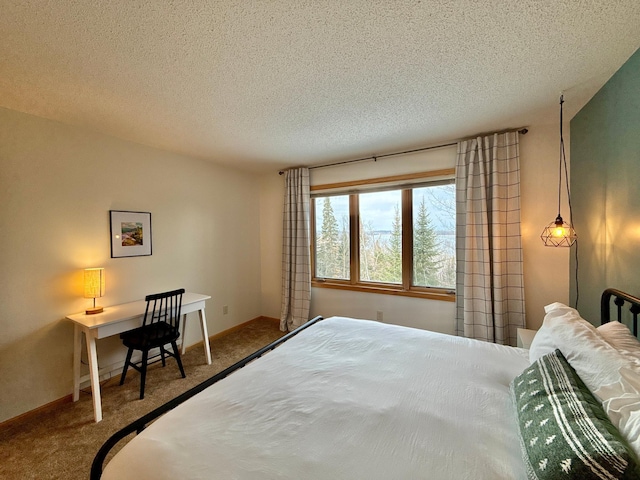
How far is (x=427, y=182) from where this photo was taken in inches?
123

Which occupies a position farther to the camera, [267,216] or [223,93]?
[267,216]

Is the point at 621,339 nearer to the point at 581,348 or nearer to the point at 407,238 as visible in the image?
the point at 581,348

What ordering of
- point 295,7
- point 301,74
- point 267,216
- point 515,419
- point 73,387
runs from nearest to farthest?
point 515,419 → point 295,7 → point 301,74 → point 73,387 → point 267,216

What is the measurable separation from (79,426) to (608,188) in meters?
4.32

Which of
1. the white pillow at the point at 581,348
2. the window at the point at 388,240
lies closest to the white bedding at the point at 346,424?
the white pillow at the point at 581,348

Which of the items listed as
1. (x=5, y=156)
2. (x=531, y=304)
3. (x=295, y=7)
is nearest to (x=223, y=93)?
(x=295, y=7)

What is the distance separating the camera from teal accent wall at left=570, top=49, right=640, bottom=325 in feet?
5.08

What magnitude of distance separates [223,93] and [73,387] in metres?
2.91

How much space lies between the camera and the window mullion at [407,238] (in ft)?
10.8

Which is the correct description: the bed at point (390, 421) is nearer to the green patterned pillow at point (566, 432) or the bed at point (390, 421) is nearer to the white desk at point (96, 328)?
the green patterned pillow at point (566, 432)

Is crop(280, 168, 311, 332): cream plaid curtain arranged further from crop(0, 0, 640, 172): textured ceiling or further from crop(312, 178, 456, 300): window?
crop(0, 0, 640, 172): textured ceiling

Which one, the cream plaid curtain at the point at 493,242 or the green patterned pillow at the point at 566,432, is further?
the cream plaid curtain at the point at 493,242

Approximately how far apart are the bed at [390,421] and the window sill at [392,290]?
4.82 feet

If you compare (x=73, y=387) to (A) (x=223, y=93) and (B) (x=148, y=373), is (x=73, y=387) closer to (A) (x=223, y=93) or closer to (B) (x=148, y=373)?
(B) (x=148, y=373)
